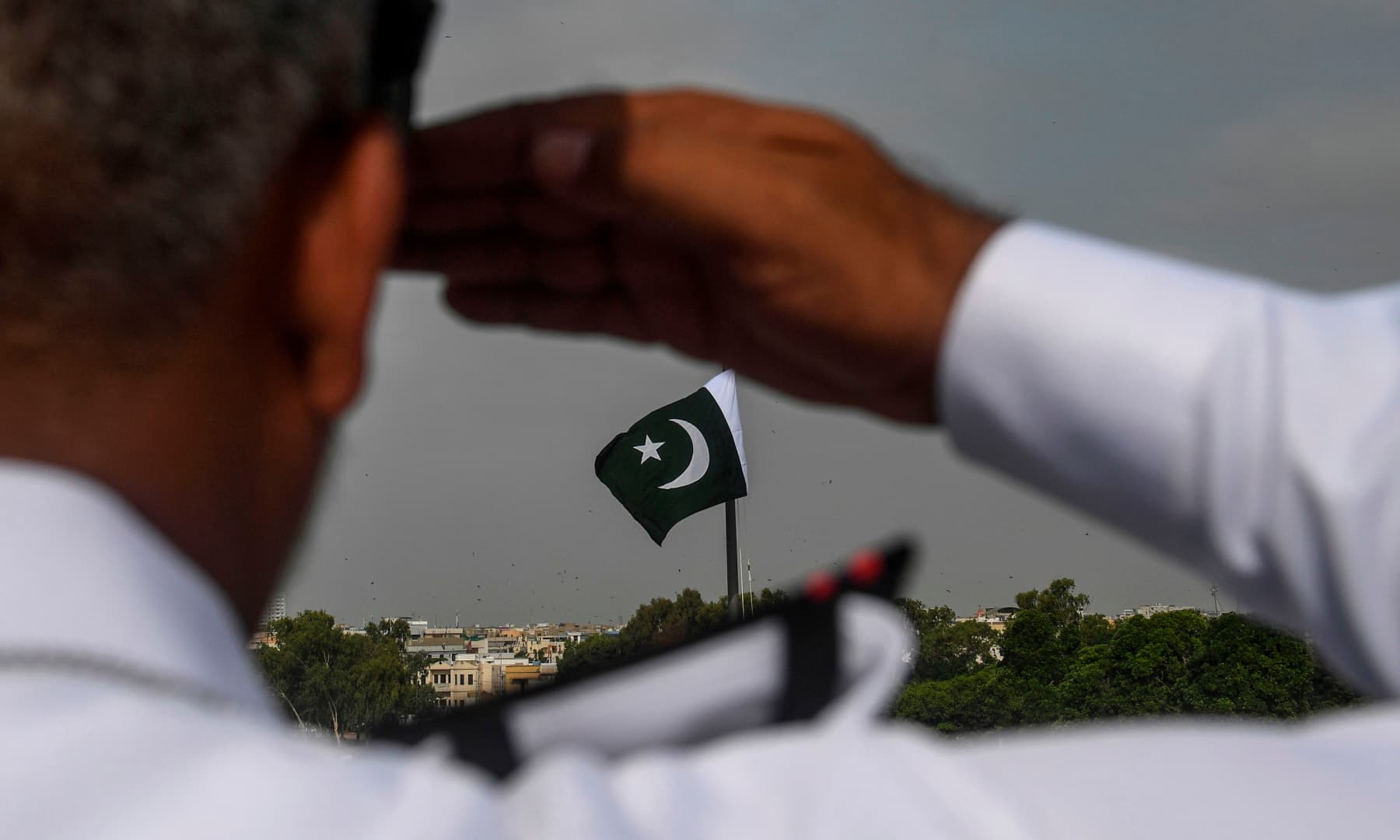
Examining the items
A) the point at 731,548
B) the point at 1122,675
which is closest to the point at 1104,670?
the point at 1122,675

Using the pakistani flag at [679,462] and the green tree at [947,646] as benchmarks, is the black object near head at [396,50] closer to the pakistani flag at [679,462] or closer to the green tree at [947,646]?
the pakistani flag at [679,462]

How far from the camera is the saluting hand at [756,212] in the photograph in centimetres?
106

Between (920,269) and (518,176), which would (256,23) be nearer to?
(518,176)

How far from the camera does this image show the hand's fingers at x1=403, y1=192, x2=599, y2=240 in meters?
1.22

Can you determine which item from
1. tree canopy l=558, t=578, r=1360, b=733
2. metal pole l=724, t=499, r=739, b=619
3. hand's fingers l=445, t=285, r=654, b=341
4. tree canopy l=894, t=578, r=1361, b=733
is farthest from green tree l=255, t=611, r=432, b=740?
hand's fingers l=445, t=285, r=654, b=341

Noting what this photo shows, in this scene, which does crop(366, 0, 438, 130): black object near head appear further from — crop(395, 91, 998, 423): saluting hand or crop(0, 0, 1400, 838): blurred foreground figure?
crop(395, 91, 998, 423): saluting hand

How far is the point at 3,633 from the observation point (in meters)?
0.56

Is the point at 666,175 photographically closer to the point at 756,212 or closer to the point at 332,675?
the point at 756,212

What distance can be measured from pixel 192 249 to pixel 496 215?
22.2 inches

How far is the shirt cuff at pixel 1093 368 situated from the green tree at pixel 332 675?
2437 inches

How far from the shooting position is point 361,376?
772 millimetres

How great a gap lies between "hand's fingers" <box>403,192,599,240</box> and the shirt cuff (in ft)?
1.30

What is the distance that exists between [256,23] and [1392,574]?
811 millimetres

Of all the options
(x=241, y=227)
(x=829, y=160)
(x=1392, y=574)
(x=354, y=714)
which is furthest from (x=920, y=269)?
(x=354, y=714)
